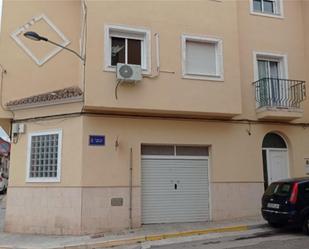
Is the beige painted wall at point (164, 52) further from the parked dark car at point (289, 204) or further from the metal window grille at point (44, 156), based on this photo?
the parked dark car at point (289, 204)

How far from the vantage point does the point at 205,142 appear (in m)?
12.5

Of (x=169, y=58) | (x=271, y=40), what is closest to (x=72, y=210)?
(x=169, y=58)

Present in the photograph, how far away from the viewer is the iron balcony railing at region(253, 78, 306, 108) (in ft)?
43.6

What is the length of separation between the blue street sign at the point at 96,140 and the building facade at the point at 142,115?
0.10 ft

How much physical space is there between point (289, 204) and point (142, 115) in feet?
16.7

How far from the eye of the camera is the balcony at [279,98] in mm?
Result: 12984

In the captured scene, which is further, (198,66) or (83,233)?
(198,66)

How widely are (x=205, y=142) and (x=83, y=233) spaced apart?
490 cm

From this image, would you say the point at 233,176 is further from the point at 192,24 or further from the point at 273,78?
the point at 192,24

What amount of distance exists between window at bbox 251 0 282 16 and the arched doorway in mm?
4835

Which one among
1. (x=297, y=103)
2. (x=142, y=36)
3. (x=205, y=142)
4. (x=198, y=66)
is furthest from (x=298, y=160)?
(x=142, y=36)

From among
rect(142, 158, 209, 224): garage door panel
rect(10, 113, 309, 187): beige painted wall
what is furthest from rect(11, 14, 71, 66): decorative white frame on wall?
rect(142, 158, 209, 224): garage door panel

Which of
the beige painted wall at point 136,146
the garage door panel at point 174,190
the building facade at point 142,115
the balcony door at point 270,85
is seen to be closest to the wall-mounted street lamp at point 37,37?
the building facade at point 142,115

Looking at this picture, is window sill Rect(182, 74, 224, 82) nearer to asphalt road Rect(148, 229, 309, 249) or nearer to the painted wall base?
the painted wall base
